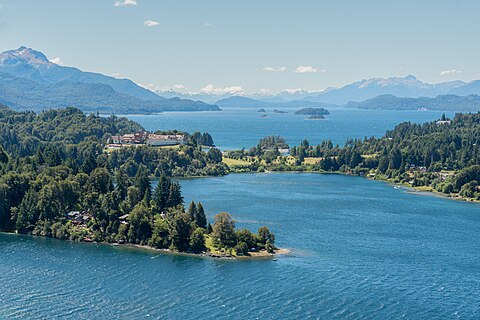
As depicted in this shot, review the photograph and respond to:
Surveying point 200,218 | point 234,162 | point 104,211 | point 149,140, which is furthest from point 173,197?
point 149,140

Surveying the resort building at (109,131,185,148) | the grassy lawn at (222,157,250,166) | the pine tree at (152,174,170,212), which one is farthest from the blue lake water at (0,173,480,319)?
the resort building at (109,131,185,148)

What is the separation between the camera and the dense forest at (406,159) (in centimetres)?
9362

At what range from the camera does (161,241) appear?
52812 mm

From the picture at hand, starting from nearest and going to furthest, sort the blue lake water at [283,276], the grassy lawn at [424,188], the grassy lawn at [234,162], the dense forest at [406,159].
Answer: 1. the blue lake water at [283,276]
2. the grassy lawn at [424,188]
3. the dense forest at [406,159]
4. the grassy lawn at [234,162]

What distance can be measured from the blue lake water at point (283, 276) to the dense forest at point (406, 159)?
2347 centimetres

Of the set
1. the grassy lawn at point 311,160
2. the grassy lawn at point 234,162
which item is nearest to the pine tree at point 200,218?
the grassy lawn at point 234,162

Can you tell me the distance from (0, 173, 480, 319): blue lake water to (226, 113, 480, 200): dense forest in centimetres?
2347

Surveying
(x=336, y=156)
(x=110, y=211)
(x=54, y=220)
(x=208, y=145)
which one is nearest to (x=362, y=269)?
(x=110, y=211)

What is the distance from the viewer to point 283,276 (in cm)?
4531

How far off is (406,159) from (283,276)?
71756 mm

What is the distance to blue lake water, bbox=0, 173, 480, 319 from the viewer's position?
39219 mm

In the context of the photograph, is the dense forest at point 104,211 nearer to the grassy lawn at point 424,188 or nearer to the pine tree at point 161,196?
the pine tree at point 161,196

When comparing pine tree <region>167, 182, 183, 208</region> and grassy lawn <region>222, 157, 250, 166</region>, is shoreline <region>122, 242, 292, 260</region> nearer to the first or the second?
pine tree <region>167, 182, 183, 208</region>

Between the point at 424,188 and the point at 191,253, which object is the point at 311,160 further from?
the point at 191,253
